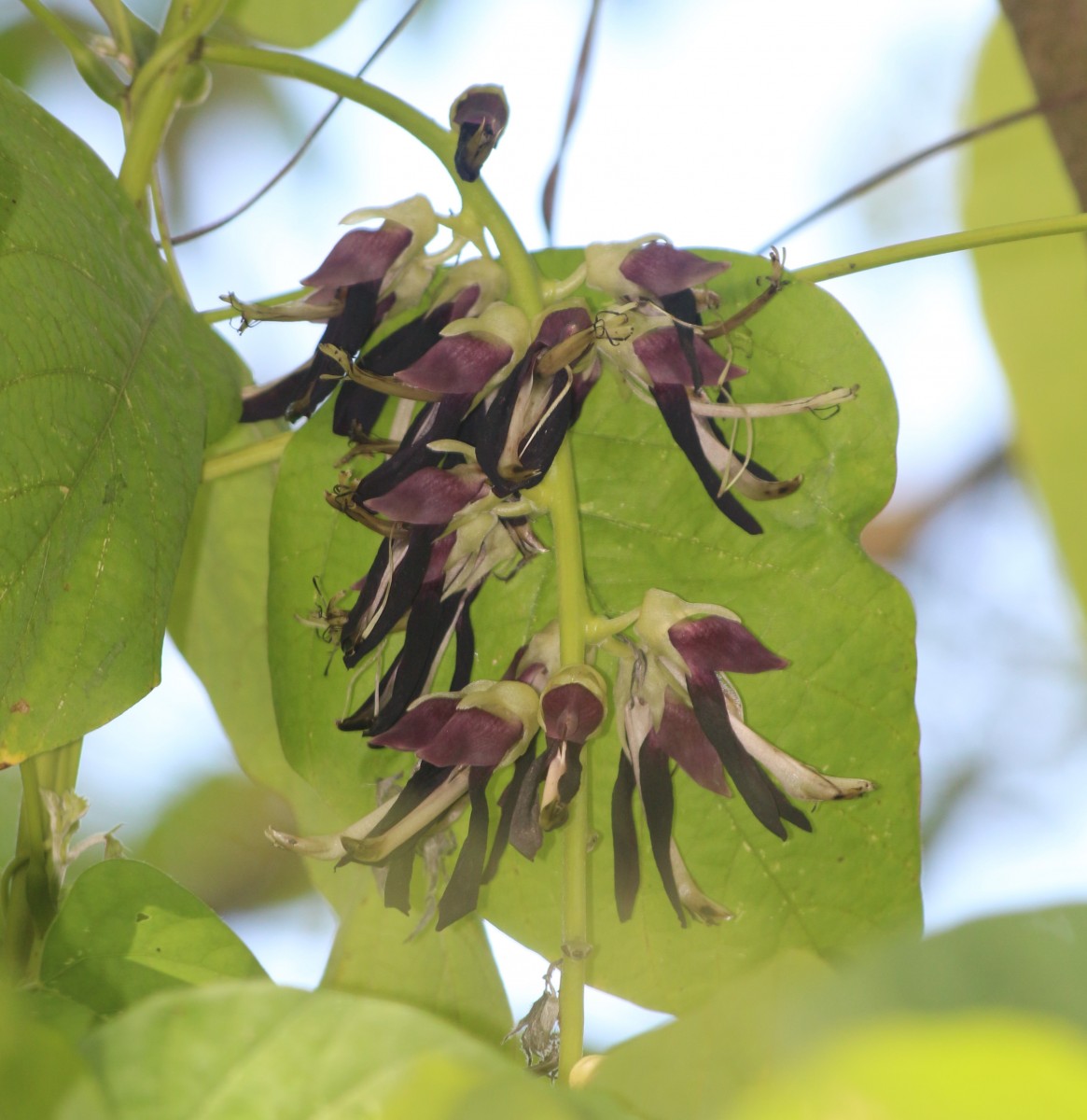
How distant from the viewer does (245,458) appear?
56 centimetres

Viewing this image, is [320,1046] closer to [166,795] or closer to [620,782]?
[620,782]

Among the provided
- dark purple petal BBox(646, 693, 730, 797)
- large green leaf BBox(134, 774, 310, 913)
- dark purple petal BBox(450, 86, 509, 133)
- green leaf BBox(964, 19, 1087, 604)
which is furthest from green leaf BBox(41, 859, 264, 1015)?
large green leaf BBox(134, 774, 310, 913)

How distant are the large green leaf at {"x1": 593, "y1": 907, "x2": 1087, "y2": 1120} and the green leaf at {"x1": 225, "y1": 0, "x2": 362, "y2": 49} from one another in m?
0.65

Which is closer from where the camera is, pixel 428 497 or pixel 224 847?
pixel 428 497

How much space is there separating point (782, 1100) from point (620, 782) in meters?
0.23

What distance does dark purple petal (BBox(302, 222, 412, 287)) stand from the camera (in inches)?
17.6

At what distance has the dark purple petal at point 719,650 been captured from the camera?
386 millimetres

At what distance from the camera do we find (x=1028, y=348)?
3.01 feet

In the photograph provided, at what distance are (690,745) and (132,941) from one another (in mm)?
186

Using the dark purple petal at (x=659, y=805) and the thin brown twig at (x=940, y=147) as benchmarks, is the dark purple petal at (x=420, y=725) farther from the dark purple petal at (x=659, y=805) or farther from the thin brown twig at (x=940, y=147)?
the thin brown twig at (x=940, y=147)

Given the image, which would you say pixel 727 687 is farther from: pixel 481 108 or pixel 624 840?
pixel 481 108

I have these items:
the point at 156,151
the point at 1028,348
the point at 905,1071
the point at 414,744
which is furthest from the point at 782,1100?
the point at 1028,348

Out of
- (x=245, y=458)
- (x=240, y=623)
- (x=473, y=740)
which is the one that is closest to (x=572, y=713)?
(x=473, y=740)

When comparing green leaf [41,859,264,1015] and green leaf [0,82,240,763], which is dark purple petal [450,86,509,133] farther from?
green leaf [41,859,264,1015]
